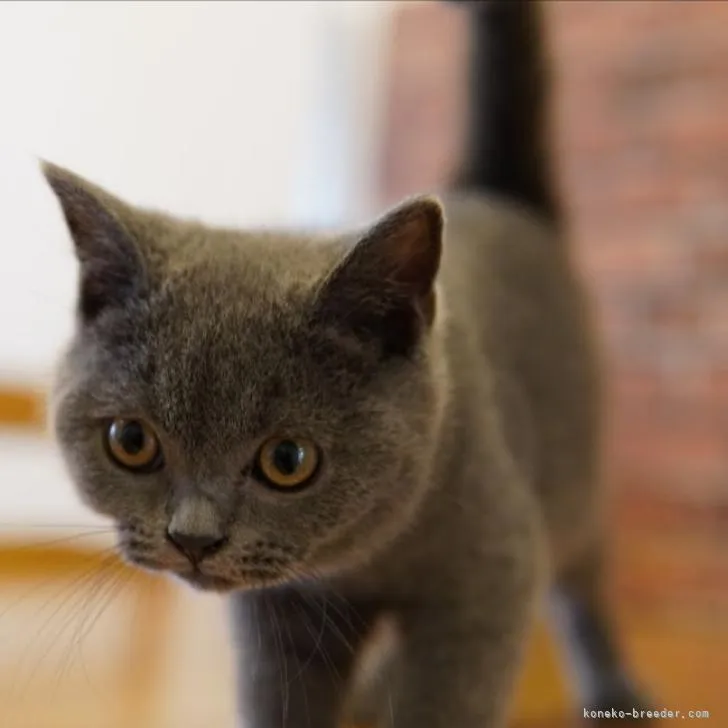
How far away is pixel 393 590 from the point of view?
2.85 feet

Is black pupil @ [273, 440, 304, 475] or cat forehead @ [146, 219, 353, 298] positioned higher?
cat forehead @ [146, 219, 353, 298]

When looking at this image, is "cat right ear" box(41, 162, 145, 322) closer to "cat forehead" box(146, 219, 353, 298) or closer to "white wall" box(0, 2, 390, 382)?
"cat forehead" box(146, 219, 353, 298)

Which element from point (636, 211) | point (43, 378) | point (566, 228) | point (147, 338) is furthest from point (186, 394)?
point (636, 211)

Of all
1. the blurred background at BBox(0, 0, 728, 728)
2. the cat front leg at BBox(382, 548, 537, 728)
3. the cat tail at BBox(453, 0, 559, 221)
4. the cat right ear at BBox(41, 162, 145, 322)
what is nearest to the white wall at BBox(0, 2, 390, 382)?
the blurred background at BBox(0, 0, 728, 728)

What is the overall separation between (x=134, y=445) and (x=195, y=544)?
0.31 feet

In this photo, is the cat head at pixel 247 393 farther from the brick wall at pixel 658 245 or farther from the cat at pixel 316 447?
the brick wall at pixel 658 245

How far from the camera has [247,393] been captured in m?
0.72

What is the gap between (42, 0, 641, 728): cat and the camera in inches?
28.6

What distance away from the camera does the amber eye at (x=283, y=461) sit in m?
0.74

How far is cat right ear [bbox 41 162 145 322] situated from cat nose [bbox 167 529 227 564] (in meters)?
0.18

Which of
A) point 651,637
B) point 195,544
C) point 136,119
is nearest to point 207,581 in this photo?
point 195,544

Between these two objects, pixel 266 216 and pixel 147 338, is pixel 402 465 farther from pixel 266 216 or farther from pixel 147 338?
pixel 266 216

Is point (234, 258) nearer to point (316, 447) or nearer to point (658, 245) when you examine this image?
point (316, 447)

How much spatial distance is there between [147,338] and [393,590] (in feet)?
0.95
